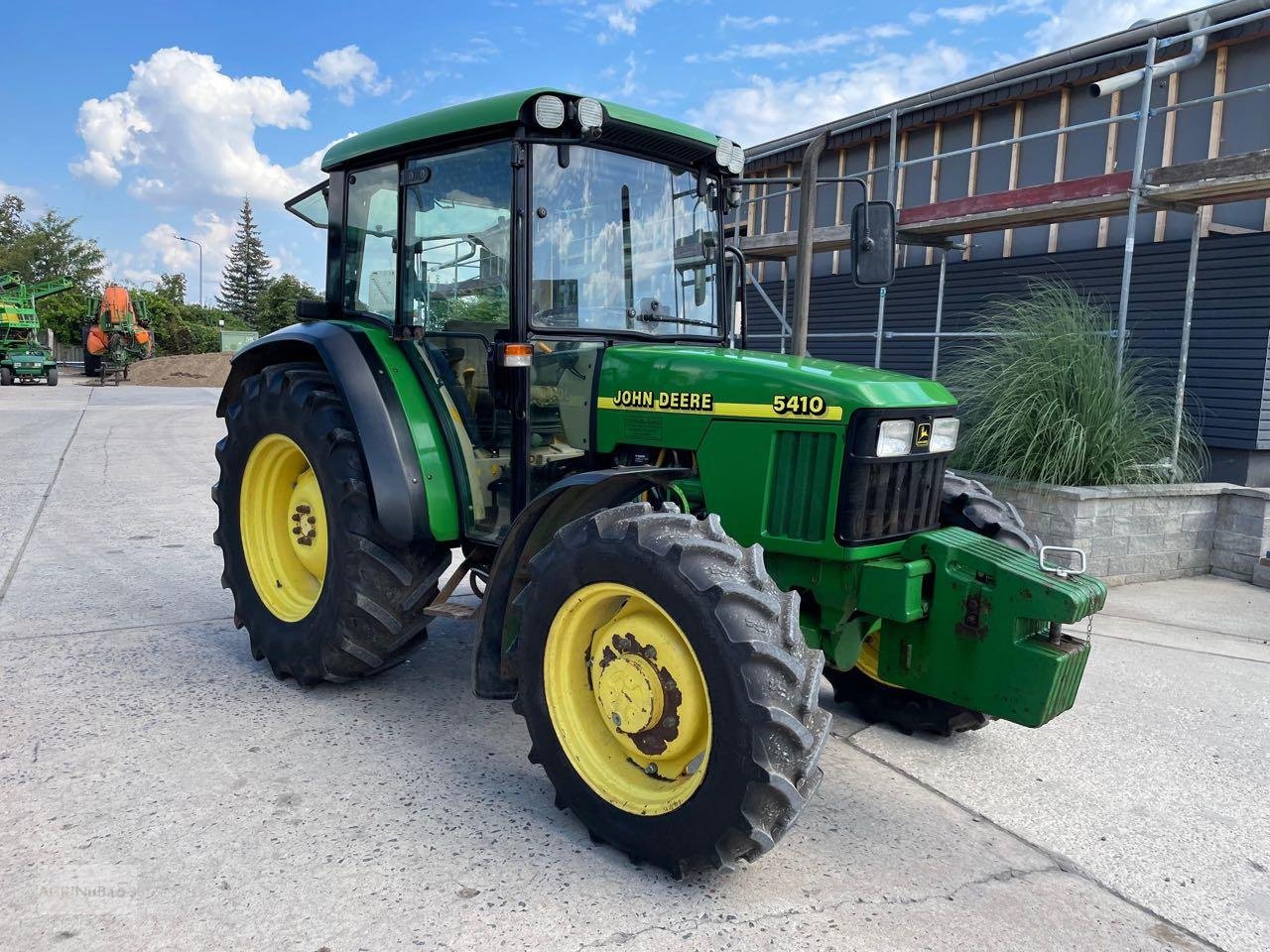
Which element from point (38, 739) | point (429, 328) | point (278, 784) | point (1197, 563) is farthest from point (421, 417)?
point (1197, 563)

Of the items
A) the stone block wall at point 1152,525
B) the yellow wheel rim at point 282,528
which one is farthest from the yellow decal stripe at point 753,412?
the stone block wall at point 1152,525

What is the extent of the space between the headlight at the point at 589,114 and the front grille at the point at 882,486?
4.37 feet

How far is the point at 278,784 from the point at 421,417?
148 cm

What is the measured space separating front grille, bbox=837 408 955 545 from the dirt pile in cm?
3044

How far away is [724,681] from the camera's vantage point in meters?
2.45

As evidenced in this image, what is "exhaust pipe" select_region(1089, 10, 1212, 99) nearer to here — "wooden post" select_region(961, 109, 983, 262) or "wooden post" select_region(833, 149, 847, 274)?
"wooden post" select_region(961, 109, 983, 262)

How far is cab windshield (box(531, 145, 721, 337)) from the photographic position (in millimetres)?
3418

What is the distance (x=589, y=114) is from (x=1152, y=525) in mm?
5524

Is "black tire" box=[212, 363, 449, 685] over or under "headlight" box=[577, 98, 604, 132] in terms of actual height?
under

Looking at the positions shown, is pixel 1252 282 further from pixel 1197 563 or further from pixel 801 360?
pixel 801 360

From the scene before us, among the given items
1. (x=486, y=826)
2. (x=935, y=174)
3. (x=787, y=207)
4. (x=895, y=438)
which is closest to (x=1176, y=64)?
(x=935, y=174)

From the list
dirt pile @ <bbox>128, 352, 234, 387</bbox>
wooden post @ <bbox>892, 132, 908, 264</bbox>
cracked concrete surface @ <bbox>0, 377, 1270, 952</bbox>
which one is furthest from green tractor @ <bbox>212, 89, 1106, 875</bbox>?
dirt pile @ <bbox>128, 352, 234, 387</bbox>

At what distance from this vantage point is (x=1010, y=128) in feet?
33.5

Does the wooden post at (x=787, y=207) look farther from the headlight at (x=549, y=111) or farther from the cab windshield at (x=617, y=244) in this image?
the headlight at (x=549, y=111)
